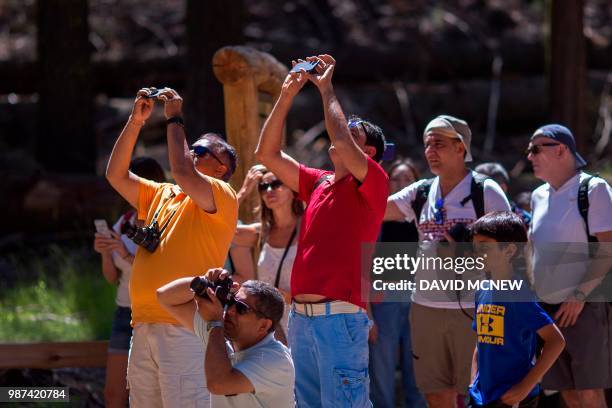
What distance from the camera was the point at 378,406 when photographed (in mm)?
7062

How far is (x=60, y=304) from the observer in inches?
371

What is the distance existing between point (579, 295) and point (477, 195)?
911 mm

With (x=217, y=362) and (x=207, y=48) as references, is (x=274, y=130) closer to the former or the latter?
(x=217, y=362)

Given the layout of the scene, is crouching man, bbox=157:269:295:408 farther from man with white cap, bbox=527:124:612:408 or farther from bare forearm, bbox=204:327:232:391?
man with white cap, bbox=527:124:612:408

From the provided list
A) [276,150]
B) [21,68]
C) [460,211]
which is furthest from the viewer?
[21,68]

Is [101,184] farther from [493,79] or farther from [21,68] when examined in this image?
[493,79]

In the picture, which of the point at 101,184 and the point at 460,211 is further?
the point at 101,184

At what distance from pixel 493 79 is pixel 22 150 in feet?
22.3

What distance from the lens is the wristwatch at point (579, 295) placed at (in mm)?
6027

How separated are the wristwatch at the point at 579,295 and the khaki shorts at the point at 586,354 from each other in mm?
56

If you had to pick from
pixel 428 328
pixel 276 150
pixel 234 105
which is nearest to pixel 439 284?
pixel 428 328

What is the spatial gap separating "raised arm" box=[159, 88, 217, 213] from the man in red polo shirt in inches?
19.9

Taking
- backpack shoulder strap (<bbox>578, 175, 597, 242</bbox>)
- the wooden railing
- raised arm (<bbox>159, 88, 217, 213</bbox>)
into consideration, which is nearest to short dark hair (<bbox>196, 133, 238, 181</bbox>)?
raised arm (<bbox>159, 88, 217, 213</bbox>)

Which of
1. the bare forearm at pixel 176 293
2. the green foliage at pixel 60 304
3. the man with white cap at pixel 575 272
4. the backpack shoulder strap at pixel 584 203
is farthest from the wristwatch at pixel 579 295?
the green foliage at pixel 60 304
